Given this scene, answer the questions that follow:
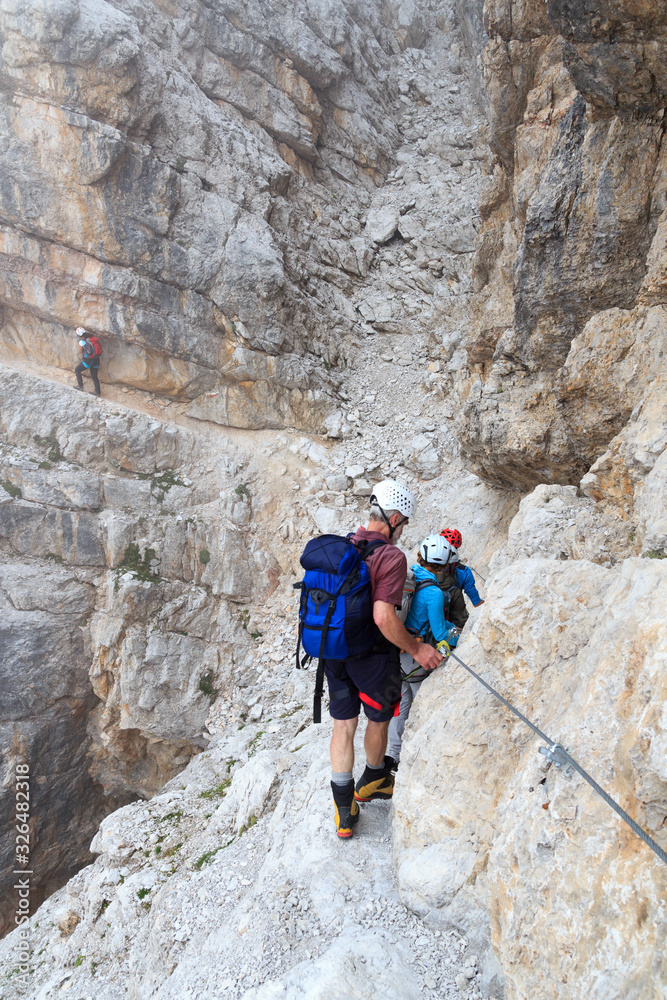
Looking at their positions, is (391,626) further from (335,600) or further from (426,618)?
(426,618)

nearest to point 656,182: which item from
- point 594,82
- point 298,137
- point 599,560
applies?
point 594,82

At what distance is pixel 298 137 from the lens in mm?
18141

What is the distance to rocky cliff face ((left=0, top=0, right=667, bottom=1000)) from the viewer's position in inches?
120

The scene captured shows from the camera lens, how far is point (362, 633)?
3.96m

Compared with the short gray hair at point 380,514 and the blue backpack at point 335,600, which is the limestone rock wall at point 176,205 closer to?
the short gray hair at point 380,514

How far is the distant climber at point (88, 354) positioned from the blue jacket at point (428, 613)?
40.6 ft

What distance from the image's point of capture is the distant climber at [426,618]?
4.21 meters

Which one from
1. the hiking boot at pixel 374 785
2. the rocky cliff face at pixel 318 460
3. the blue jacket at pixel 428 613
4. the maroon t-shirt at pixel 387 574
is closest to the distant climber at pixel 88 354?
the rocky cliff face at pixel 318 460

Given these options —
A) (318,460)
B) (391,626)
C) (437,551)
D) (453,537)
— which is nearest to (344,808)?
(391,626)

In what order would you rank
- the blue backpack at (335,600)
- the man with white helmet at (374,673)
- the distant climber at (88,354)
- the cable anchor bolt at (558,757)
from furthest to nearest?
the distant climber at (88,354) → the man with white helmet at (374,673) → the blue backpack at (335,600) → the cable anchor bolt at (558,757)

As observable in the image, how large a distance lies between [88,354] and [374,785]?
42.7ft

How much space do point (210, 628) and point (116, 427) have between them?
19.2 feet

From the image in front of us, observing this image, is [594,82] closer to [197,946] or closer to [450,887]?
[450,887]

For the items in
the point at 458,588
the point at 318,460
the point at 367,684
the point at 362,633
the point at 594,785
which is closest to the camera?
the point at 594,785
